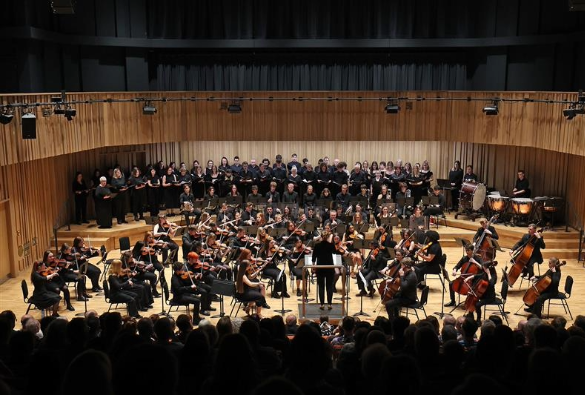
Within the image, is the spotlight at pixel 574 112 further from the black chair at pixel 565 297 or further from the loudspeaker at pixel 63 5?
the loudspeaker at pixel 63 5

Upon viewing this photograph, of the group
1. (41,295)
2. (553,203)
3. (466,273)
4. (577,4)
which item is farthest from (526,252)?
(41,295)

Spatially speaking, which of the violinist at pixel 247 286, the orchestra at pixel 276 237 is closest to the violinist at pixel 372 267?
the orchestra at pixel 276 237

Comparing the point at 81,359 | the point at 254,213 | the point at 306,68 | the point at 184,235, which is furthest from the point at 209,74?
the point at 81,359

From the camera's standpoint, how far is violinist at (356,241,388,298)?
41.0 feet

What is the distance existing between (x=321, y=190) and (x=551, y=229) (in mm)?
6141

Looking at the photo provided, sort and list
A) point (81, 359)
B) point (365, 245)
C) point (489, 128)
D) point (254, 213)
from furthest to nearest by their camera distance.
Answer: point (489, 128) → point (254, 213) → point (365, 245) → point (81, 359)

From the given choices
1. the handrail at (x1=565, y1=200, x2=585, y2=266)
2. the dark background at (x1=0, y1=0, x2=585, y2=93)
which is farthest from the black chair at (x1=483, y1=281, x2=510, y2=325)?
the dark background at (x1=0, y1=0, x2=585, y2=93)

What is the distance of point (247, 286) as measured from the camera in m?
11.2

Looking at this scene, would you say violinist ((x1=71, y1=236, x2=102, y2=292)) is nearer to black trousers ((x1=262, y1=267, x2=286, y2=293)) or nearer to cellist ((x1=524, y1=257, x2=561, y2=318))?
black trousers ((x1=262, y1=267, x2=286, y2=293))

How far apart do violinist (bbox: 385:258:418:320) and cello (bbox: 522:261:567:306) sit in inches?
89.8

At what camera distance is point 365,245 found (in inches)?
494

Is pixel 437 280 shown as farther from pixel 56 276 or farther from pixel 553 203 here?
pixel 56 276

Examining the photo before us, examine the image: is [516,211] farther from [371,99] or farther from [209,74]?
[209,74]

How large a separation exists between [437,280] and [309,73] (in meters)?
8.62
